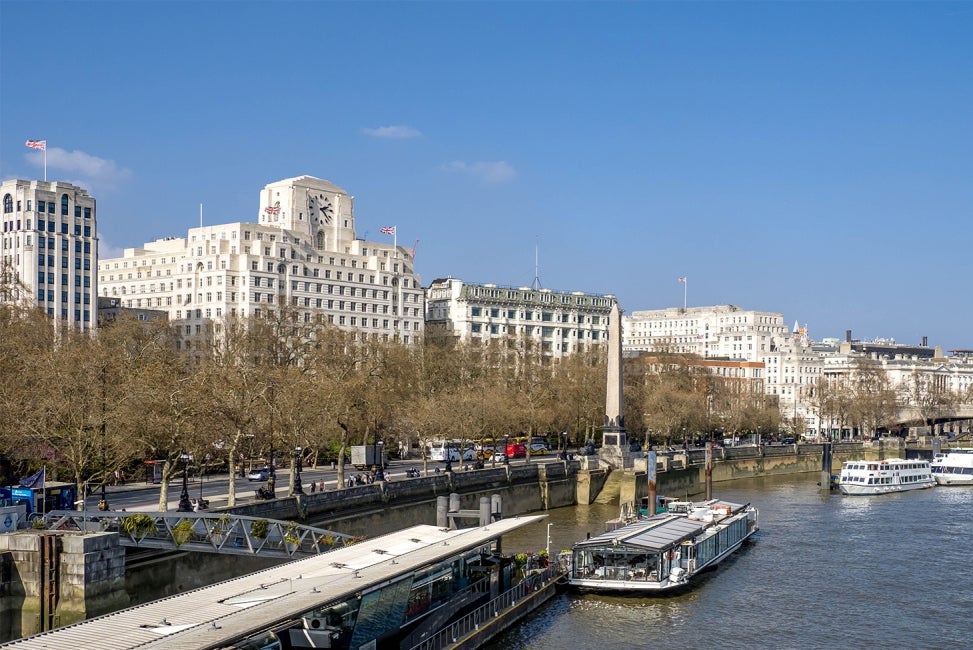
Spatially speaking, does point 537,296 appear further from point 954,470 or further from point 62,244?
point 62,244

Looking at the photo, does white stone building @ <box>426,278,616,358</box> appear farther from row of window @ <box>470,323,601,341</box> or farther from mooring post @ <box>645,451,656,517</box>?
mooring post @ <box>645,451,656,517</box>

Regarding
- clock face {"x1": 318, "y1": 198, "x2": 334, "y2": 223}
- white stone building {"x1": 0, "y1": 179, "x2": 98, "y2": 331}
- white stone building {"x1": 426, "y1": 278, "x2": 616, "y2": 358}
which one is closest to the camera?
white stone building {"x1": 0, "y1": 179, "x2": 98, "y2": 331}

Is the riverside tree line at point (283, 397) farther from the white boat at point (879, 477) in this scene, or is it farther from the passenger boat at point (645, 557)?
the white boat at point (879, 477)

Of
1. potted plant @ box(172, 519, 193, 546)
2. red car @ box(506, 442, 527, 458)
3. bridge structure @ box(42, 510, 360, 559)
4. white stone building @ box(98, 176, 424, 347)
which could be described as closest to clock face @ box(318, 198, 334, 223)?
white stone building @ box(98, 176, 424, 347)

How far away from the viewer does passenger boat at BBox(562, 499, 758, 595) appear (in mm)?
53562

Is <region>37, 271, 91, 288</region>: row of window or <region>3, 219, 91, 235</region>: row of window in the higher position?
<region>3, 219, 91, 235</region>: row of window

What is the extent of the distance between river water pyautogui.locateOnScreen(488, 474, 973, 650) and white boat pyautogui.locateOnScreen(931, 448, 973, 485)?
124 feet

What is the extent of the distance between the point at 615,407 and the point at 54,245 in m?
65.3

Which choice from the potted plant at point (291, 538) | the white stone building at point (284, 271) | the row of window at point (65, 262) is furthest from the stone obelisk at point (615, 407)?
the row of window at point (65, 262)

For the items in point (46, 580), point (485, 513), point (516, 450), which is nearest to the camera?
point (46, 580)

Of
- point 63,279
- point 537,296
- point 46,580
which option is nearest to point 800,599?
point 46,580

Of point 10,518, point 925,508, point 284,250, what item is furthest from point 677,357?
point 10,518

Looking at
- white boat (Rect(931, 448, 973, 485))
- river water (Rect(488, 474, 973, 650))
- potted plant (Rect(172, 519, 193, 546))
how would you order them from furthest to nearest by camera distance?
white boat (Rect(931, 448, 973, 485)) < river water (Rect(488, 474, 973, 650)) < potted plant (Rect(172, 519, 193, 546))

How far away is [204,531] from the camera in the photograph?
4709cm
